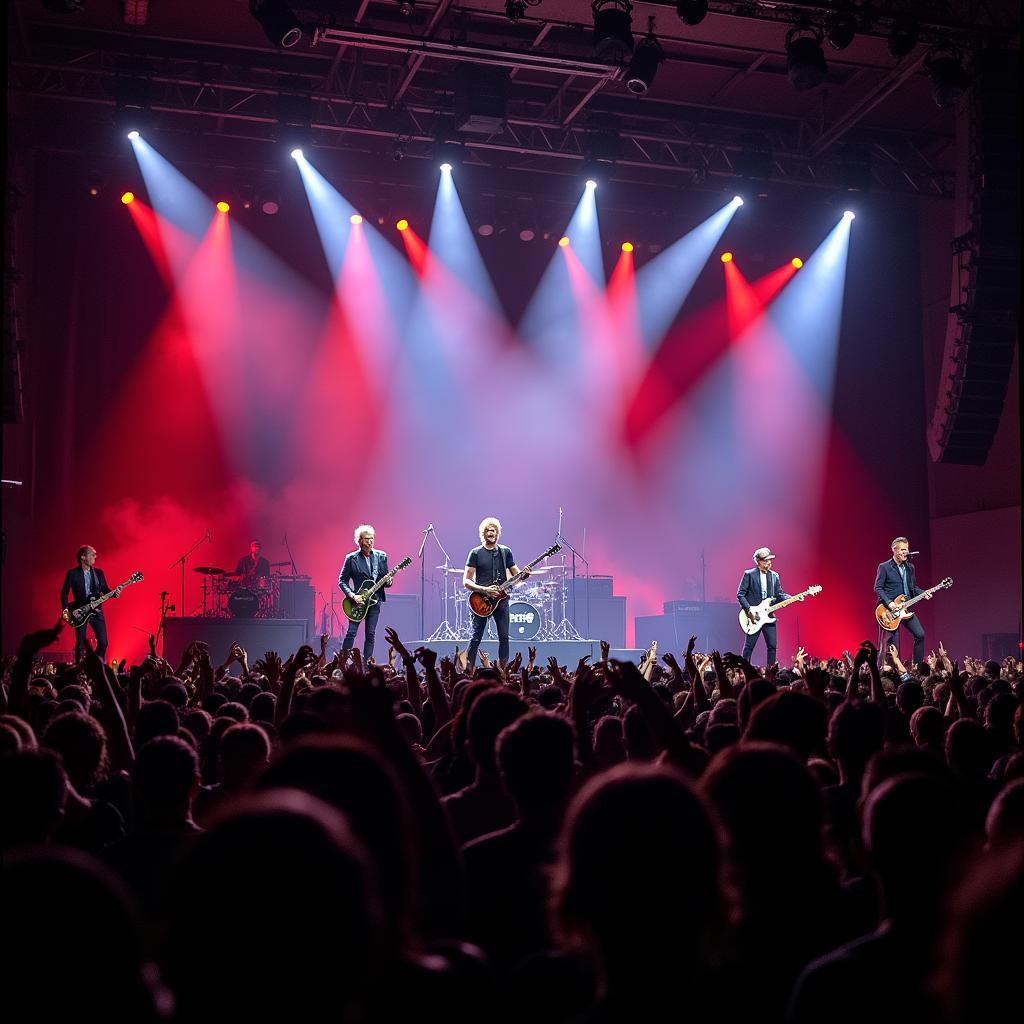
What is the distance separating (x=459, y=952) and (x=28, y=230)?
53.0 ft

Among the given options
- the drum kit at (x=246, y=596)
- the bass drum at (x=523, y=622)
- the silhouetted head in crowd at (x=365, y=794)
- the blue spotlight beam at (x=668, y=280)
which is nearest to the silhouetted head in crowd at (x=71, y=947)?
the silhouetted head in crowd at (x=365, y=794)

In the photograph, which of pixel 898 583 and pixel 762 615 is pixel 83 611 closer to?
pixel 762 615

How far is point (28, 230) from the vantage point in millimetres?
15617

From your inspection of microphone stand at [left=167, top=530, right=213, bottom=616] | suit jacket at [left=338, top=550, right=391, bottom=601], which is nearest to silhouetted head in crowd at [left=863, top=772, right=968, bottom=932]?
suit jacket at [left=338, top=550, right=391, bottom=601]

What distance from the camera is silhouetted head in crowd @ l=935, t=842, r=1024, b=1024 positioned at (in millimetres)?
973

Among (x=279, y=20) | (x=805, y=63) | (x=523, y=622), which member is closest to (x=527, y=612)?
(x=523, y=622)

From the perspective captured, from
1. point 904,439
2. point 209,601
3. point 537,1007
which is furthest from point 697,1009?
point 904,439

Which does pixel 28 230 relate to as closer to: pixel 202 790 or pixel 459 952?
pixel 202 790

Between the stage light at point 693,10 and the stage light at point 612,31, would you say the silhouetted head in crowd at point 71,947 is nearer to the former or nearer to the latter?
the stage light at point 693,10

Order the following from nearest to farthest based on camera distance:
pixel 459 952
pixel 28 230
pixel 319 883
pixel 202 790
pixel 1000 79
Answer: pixel 319 883, pixel 459 952, pixel 202 790, pixel 1000 79, pixel 28 230

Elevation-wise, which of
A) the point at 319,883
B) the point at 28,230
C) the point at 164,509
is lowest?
the point at 319,883

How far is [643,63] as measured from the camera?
1225cm

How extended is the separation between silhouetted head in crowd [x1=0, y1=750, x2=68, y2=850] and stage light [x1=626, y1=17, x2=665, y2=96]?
11.5 m

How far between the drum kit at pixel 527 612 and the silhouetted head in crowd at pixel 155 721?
10.5 meters
